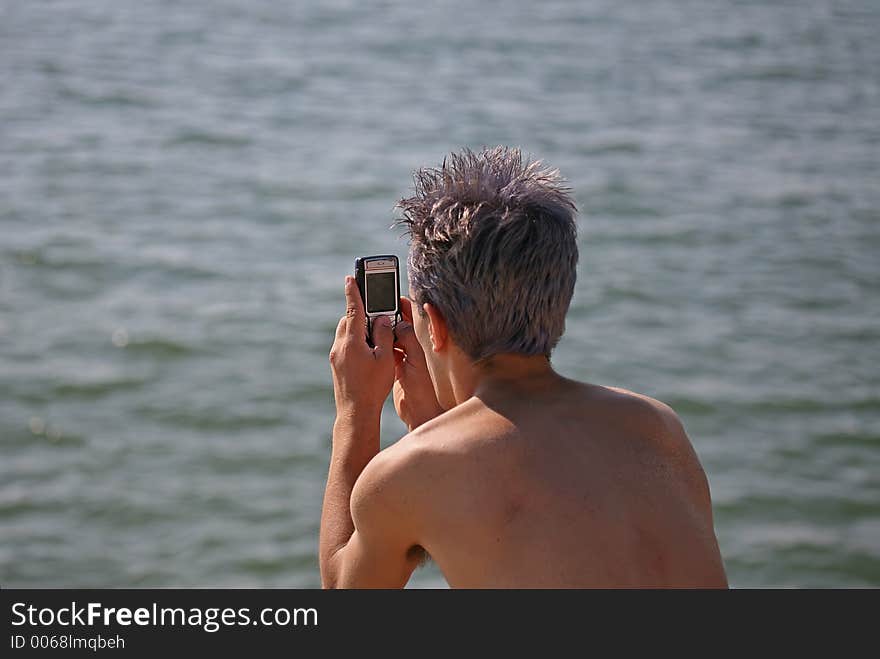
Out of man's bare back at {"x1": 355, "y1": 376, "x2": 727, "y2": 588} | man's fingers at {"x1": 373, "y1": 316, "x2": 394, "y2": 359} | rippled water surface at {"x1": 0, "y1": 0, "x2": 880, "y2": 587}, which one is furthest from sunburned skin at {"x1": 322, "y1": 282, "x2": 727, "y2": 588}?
rippled water surface at {"x1": 0, "y1": 0, "x2": 880, "y2": 587}

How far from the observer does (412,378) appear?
316 centimetres

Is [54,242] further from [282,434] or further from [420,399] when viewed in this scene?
[420,399]

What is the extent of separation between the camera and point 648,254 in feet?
32.3

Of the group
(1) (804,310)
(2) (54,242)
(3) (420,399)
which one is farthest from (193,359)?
(3) (420,399)

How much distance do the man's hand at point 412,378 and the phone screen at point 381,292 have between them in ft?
0.15

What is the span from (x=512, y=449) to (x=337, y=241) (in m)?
7.45

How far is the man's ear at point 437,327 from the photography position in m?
2.69

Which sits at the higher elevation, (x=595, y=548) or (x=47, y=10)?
(x=47, y=10)

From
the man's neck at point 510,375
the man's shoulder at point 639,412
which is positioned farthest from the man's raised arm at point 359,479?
the man's shoulder at point 639,412

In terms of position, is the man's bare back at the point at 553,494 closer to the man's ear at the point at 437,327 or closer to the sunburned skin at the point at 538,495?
the sunburned skin at the point at 538,495

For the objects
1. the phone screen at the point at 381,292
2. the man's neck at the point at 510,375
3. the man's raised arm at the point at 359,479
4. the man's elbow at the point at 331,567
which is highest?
the phone screen at the point at 381,292

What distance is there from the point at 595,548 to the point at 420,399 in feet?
2.76

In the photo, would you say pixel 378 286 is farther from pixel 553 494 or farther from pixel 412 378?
pixel 553 494

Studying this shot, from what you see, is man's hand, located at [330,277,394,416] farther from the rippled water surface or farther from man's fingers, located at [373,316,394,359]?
the rippled water surface
